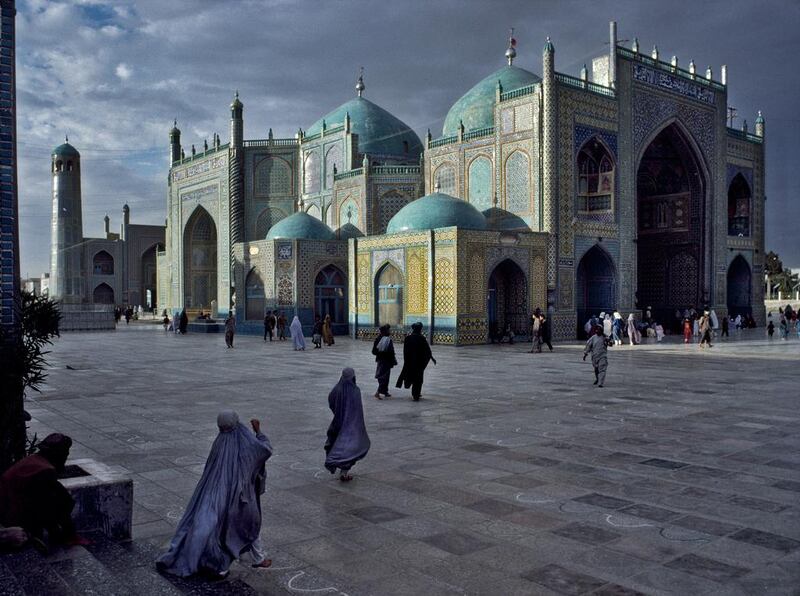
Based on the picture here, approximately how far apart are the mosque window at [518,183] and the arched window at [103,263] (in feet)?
134

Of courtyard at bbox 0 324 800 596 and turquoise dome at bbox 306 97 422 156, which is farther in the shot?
turquoise dome at bbox 306 97 422 156

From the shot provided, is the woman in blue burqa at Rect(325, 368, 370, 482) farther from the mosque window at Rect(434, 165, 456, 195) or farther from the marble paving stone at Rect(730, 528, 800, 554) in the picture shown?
the mosque window at Rect(434, 165, 456, 195)

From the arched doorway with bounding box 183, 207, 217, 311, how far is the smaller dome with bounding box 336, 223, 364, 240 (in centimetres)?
1051

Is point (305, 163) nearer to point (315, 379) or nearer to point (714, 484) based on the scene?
point (315, 379)

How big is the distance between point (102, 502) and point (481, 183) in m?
23.8

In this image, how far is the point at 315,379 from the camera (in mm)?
13219

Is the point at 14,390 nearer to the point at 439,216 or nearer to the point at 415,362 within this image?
the point at 415,362

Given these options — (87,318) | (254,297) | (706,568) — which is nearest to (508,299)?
(254,297)

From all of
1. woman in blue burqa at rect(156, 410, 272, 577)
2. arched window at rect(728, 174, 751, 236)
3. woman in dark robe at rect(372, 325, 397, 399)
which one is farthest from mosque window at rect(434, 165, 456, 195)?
woman in blue burqa at rect(156, 410, 272, 577)

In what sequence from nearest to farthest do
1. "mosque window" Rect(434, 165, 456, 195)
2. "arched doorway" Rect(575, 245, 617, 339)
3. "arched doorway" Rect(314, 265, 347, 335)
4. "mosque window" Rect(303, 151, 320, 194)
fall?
"arched doorway" Rect(575, 245, 617, 339)
"mosque window" Rect(434, 165, 456, 195)
"arched doorway" Rect(314, 265, 347, 335)
"mosque window" Rect(303, 151, 320, 194)

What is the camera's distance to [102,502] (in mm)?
4340

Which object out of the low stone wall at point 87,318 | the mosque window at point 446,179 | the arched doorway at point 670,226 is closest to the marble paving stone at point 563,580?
the mosque window at point 446,179

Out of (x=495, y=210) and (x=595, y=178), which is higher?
(x=595, y=178)

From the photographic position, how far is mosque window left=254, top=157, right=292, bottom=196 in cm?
3578
